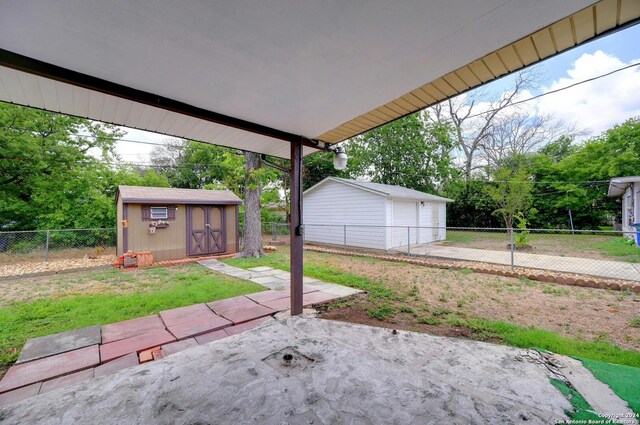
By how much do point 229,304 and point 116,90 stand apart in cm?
306

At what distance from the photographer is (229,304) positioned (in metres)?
4.07

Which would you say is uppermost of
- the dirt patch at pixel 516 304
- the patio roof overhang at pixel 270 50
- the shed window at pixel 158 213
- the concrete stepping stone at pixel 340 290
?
the patio roof overhang at pixel 270 50

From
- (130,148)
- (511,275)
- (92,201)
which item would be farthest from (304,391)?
(130,148)

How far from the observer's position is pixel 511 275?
19.0 ft

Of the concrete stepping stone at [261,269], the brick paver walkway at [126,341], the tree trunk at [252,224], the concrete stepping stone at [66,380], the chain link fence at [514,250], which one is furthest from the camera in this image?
the tree trunk at [252,224]

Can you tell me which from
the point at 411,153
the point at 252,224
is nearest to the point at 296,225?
the point at 252,224

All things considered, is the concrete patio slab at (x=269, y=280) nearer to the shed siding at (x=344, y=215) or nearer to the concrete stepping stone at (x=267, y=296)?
the concrete stepping stone at (x=267, y=296)

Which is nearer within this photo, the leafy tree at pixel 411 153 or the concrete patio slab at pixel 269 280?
the concrete patio slab at pixel 269 280

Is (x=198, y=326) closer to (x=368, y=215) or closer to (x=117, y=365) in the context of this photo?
(x=117, y=365)

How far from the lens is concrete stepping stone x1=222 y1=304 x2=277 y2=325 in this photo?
346cm

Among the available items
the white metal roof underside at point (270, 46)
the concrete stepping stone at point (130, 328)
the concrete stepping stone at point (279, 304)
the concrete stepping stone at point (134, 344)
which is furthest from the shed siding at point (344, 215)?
the white metal roof underside at point (270, 46)

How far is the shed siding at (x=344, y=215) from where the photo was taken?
32.8 feet

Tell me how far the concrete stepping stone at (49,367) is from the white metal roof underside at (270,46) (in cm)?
240

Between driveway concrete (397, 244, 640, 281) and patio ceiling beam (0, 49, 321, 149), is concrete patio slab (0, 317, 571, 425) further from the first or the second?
driveway concrete (397, 244, 640, 281)
